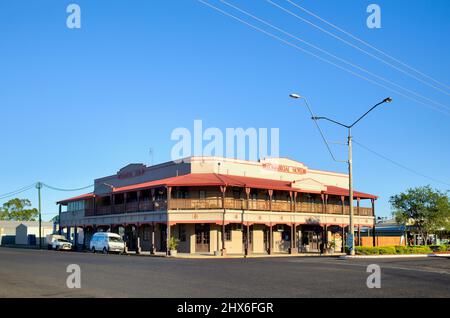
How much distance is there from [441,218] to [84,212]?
140ft

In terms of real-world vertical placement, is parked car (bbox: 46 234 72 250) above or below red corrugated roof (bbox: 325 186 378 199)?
below

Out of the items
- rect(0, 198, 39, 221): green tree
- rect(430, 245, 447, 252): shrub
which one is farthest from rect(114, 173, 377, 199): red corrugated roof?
rect(0, 198, 39, 221): green tree

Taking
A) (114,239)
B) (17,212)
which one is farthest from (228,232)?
(17,212)

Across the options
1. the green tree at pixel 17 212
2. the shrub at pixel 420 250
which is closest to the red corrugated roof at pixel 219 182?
the shrub at pixel 420 250

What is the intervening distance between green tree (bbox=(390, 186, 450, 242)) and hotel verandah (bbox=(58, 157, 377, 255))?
5.32 m

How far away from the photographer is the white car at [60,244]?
57.0 m

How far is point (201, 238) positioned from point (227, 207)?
4128 millimetres

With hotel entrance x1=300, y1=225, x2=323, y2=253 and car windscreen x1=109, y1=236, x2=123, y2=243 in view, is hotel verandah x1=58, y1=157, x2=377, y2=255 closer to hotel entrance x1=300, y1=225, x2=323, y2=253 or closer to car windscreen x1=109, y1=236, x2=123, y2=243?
hotel entrance x1=300, y1=225, x2=323, y2=253

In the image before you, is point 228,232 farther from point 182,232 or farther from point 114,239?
point 114,239

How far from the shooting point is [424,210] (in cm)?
5975

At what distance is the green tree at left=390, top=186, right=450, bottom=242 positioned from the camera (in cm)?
5909

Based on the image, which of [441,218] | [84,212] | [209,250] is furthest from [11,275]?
[441,218]
